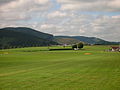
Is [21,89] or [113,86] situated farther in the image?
[113,86]

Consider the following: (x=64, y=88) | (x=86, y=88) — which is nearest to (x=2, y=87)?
(x=64, y=88)

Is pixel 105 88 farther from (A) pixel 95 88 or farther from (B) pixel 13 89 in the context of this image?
(B) pixel 13 89

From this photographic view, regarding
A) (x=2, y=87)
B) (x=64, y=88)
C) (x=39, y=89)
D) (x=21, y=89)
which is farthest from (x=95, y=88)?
(x=2, y=87)

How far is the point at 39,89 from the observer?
20000mm

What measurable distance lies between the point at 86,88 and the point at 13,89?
21.4 ft

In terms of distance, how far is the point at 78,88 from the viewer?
813 inches

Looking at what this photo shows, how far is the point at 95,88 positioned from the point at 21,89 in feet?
21.7

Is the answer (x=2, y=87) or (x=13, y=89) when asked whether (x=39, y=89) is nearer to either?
(x=13, y=89)

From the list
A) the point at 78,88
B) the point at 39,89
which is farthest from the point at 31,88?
the point at 78,88

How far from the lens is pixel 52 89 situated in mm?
20094

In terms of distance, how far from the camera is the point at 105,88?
806 inches

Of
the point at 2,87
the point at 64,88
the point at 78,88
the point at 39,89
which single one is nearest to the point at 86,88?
the point at 78,88

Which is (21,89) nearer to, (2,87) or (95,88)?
(2,87)

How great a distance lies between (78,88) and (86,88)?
2.37 feet
